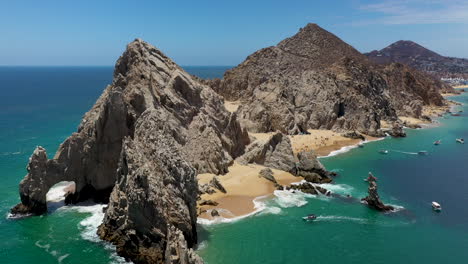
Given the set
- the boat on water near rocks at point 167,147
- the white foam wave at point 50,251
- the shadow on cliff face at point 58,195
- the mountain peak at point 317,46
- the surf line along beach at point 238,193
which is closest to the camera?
the white foam wave at point 50,251

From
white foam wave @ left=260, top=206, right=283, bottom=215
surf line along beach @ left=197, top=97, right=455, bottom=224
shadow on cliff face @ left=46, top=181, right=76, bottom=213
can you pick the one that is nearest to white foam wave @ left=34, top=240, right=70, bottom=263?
shadow on cliff face @ left=46, top=181, right=76, bottom=213

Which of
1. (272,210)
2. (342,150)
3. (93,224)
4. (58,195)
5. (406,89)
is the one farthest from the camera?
(406,89)

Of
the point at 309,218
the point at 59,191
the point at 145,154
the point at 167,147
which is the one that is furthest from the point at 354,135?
the point at 59,191

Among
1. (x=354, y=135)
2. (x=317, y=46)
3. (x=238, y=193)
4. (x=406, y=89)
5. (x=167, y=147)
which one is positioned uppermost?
(x=317, y=46)

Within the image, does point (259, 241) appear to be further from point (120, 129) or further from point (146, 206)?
point (120, 129)

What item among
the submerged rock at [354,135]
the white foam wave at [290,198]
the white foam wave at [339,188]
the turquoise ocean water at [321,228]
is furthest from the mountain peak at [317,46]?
the white foam wave at [290,198]

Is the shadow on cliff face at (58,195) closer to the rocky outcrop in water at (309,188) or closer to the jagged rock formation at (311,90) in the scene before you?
the rocky outcrop in water at (309,188)

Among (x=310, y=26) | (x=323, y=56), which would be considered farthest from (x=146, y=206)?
(x=310, y=26)

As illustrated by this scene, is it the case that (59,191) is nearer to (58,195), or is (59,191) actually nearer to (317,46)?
(58,195)
